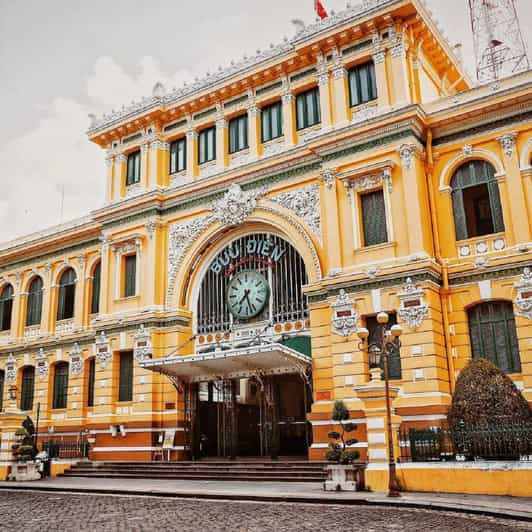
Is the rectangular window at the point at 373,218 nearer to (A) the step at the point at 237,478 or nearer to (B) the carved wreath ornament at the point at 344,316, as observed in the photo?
(B) the carved wreath ornament at the point at 344,316

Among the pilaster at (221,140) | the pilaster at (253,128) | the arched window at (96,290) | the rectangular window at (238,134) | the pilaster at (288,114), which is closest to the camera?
the pilaster at (288,114)

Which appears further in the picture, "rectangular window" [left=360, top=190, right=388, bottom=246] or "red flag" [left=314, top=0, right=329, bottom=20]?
"red flag" [left=314, top=0, right=329, bottom=20]

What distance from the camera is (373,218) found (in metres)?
22.1

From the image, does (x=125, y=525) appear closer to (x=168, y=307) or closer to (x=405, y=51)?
(x=168, y=307)

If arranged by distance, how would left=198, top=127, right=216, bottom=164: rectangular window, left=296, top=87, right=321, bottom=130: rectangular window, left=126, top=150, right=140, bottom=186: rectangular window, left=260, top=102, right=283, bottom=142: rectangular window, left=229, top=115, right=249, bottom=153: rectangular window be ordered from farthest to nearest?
left=126, top=150, right=140, bottom=186: rectangular window
left=198, top=127, right=216, bottom=164: rectangular window
left=229, top=115, right=249, bottom=153: rectangular window
left=260, top=102, right=283, bottom=142: rectangular window
left=296, top=87, right=321, bottom=130: rectangular window

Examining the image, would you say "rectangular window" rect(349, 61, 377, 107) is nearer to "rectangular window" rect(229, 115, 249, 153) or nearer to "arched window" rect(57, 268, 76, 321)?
"rectangular window" rect(229, 115, 249, 153)

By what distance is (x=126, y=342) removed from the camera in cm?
2697

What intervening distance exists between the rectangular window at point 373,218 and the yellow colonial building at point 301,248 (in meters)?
0.05

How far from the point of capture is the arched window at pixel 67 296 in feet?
107

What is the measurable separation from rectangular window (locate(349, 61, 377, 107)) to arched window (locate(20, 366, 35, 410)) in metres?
21.8

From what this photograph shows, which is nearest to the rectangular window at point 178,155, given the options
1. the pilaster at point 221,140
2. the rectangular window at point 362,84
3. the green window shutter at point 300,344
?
the pilaster at point 221,140

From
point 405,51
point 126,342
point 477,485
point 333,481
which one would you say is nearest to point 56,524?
point 333,481

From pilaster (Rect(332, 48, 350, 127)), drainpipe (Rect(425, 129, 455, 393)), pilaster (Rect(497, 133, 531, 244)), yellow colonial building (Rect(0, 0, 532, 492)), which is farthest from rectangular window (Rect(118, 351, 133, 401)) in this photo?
pilaster (Rect(497, 133, 531, 244))

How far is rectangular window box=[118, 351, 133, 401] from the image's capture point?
1054 inches
